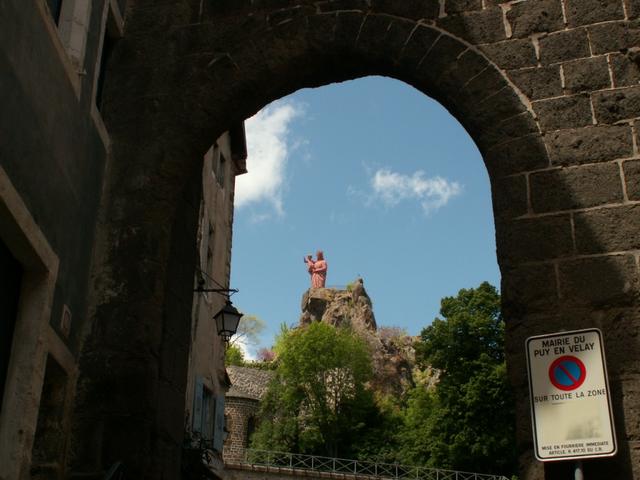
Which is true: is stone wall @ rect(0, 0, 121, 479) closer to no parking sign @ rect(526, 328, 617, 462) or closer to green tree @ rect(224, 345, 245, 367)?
no parking sign @ rect(526, 328, 617, 462)

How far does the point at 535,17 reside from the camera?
19.4 ft

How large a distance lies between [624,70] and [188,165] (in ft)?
9.66

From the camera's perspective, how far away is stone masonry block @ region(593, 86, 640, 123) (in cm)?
545

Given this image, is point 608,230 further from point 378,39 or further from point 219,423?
point 219,423

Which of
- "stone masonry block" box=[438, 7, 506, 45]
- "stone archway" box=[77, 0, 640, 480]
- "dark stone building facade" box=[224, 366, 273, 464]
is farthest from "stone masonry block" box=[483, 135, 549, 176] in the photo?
"dark stone building facade" box=[224, 366, 273, 464]

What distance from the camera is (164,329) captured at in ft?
19.4

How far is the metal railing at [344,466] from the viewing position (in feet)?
105

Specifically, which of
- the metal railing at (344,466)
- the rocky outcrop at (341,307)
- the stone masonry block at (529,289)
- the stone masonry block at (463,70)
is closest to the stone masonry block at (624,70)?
the stone masonry block at (463,70)

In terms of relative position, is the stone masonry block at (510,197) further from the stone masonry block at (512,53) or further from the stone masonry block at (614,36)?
the stone masonry block at (614,36)

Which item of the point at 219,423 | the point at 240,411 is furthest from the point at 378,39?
the point at 240,411

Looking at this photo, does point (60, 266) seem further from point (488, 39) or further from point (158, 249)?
point (488, 39)

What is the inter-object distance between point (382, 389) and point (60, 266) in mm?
41663

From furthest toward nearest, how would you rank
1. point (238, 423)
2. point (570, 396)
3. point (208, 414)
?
point (238, 423) < point (208, 414) < point (570, 396)

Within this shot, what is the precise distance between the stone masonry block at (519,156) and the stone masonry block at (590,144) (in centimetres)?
6
